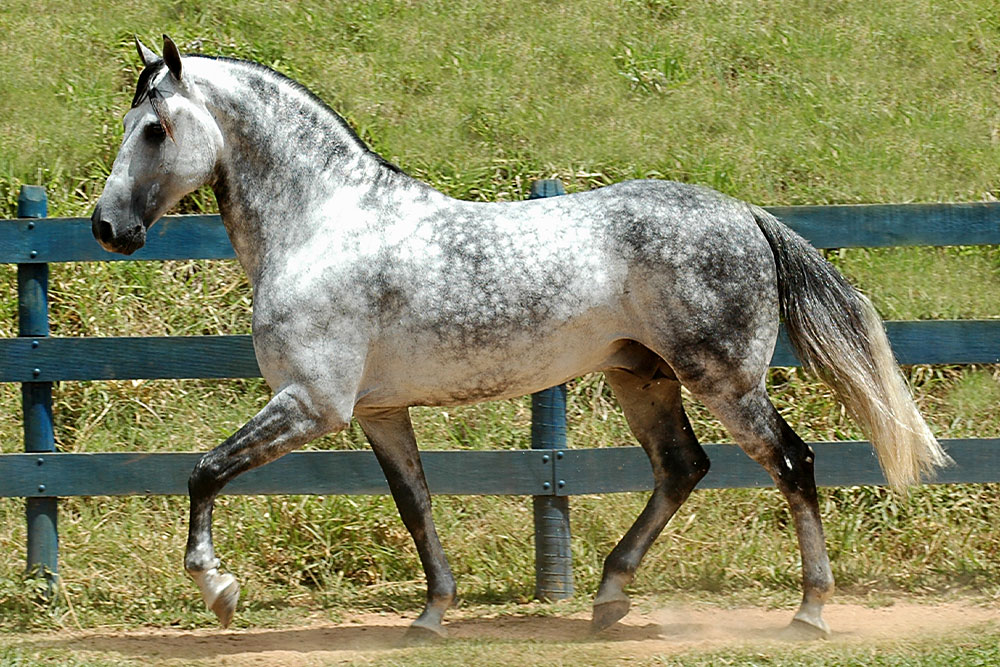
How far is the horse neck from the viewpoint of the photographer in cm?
418

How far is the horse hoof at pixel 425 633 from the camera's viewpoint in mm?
4383

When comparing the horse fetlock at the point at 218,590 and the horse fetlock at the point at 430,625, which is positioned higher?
the horse fetlock at the point at 218,590

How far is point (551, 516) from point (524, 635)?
63 cm

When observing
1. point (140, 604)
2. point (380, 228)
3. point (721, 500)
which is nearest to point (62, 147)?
point (140, 604)

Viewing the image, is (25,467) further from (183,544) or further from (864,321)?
(864,321)

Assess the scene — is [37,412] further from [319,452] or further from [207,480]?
[207,480]

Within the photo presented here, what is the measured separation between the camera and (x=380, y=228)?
415cm

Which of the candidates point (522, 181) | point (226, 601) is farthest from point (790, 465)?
point (522, 181)

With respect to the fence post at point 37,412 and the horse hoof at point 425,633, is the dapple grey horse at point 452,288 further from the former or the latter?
the fence post at point 37,412

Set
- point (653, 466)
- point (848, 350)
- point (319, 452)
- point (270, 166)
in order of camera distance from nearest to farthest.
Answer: point (270, 166) < point (848, 350) < point (653, 466) < point (319, 452)

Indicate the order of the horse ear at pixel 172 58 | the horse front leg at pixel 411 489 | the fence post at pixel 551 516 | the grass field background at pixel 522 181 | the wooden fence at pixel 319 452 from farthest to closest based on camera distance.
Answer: the grass field background at pixel 522 181, the fence post at pixel 551 516, the wooden fence at pixel 319 452, the horse front leg at pixel 411 489, the horse ear at pixel 172 58

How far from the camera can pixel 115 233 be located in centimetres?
395

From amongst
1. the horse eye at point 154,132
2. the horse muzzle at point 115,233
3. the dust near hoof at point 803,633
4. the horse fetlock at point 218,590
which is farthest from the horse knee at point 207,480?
the dust near hoof at point 803,633

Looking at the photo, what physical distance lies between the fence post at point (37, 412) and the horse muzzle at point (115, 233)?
1.12m
